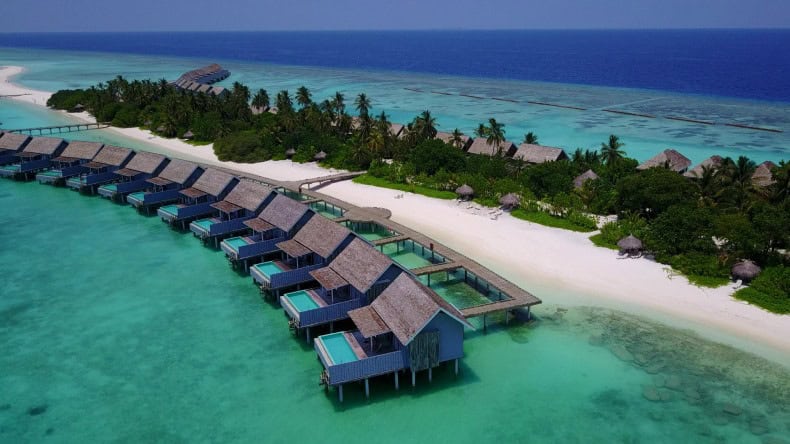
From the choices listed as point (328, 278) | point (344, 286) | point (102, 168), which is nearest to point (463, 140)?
point (344, 286)

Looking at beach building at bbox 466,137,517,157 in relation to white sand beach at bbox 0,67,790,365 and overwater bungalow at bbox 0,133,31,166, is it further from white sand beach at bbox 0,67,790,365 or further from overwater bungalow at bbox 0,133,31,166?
overwater bungalow at bbox 0,133,31,166

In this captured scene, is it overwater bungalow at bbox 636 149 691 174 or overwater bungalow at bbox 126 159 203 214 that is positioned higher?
overwater bungalow at bbox 636 149 691 174

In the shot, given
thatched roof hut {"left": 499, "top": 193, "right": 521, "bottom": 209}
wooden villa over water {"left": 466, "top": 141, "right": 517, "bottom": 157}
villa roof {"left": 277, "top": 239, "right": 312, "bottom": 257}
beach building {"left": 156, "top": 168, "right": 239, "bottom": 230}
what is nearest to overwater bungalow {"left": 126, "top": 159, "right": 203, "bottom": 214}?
beach building {"left": 156, "top": 168, "right": 239, "bottom": 230}

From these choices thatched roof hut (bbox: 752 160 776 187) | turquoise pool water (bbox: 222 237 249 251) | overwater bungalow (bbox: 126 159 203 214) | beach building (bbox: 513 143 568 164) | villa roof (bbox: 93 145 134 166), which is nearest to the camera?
turquoise pool water (bbox: 222 237 249 251)

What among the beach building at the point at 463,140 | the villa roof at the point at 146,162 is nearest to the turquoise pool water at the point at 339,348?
the villa roof at the point at 146,162

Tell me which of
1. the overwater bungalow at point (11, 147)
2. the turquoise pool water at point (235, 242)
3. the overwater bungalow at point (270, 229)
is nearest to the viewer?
the overwater bungalow at point (270, 229)

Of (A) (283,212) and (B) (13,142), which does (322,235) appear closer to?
(A) (283,212)

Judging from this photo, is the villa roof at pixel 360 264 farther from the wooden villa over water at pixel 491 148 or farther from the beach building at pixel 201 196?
the wooden villa over water at pixel 491 148
